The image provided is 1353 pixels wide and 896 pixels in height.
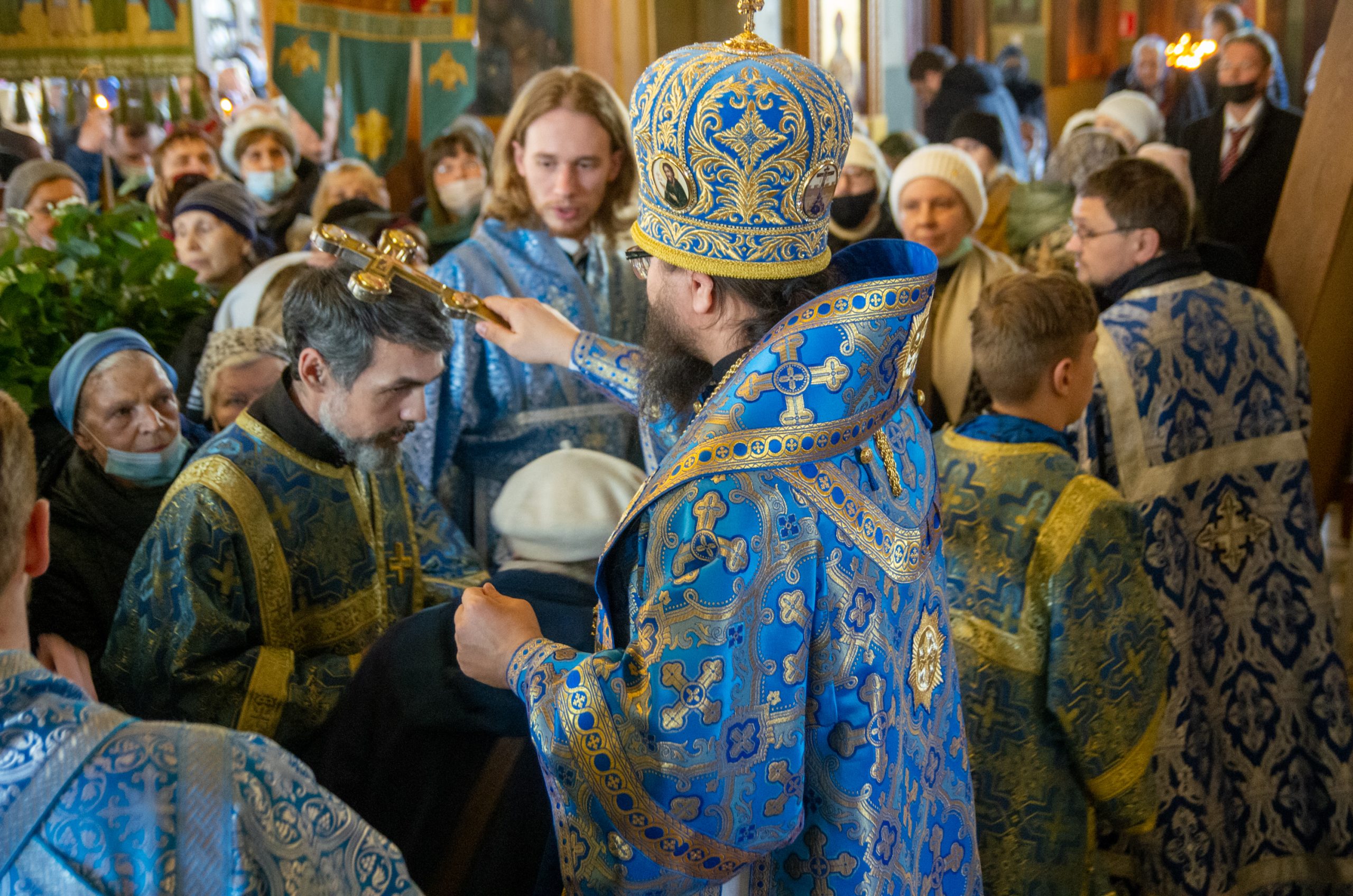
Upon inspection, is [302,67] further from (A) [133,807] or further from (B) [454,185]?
(A) [133,807]

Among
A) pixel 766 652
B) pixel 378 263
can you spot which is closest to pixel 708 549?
pixel 766 652

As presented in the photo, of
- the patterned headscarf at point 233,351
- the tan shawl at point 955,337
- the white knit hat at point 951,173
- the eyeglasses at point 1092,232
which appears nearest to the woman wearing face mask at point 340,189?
the white knit hat at point 951,173

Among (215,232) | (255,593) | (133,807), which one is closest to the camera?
(133,807)

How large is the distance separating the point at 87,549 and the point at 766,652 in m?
1.64

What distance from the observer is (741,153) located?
1.55 metres

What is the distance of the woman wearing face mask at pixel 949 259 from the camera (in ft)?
13.1

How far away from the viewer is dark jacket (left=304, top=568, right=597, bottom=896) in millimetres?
1759

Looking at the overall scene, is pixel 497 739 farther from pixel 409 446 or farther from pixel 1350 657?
pixel 1350 657

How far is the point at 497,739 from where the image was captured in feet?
5.89

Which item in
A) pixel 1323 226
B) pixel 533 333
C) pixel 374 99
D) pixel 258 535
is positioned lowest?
pixel 258 535

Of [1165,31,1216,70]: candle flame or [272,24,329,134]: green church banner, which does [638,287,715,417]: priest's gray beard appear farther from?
[1165,31,1216,70]: candle flame

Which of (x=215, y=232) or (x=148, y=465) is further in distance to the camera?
(x=215, y=232)

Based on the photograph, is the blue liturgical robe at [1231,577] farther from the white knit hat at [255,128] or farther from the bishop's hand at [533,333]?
the white knit hat at [255,128]

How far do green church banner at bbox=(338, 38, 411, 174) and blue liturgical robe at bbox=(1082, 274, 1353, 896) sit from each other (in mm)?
3666
